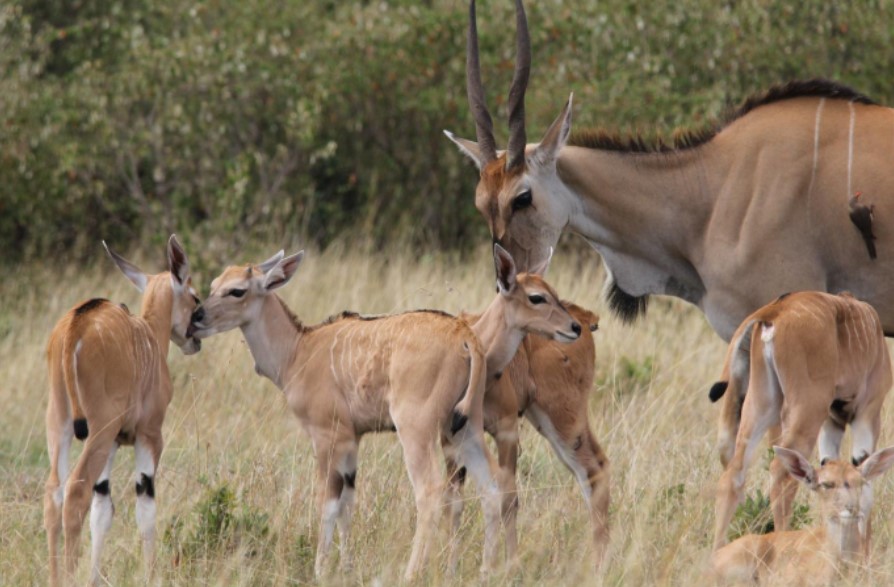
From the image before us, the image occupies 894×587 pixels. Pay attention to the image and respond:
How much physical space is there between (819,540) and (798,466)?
27cm

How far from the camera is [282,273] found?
6523mm

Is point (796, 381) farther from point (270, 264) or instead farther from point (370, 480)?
point (270, 264)

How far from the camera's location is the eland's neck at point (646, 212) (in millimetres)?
7102

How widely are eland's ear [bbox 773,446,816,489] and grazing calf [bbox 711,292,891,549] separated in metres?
0.29

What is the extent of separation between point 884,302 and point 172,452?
350cm

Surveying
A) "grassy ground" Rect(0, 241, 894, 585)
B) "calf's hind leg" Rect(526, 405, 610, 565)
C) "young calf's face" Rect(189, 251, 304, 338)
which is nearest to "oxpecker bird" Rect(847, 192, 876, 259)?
"grassy ground" Rect(0, 241, 894, 585)

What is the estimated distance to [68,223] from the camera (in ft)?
41.7

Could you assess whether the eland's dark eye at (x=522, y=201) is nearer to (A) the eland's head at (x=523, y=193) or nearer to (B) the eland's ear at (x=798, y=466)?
(A) the eland's head at (x=523, y=193)

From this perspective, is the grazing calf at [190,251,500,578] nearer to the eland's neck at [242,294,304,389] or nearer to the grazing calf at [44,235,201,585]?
the eland's neck at [242,294,304,389]

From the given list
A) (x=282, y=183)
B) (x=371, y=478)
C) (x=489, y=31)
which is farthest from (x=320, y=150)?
(x=371, y=478)

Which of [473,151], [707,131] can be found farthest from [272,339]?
[707,131]

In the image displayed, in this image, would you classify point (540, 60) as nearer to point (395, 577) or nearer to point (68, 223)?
point (68, 223)

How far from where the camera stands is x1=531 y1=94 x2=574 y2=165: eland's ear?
693cm

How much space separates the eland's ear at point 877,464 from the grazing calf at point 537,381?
1.06m
